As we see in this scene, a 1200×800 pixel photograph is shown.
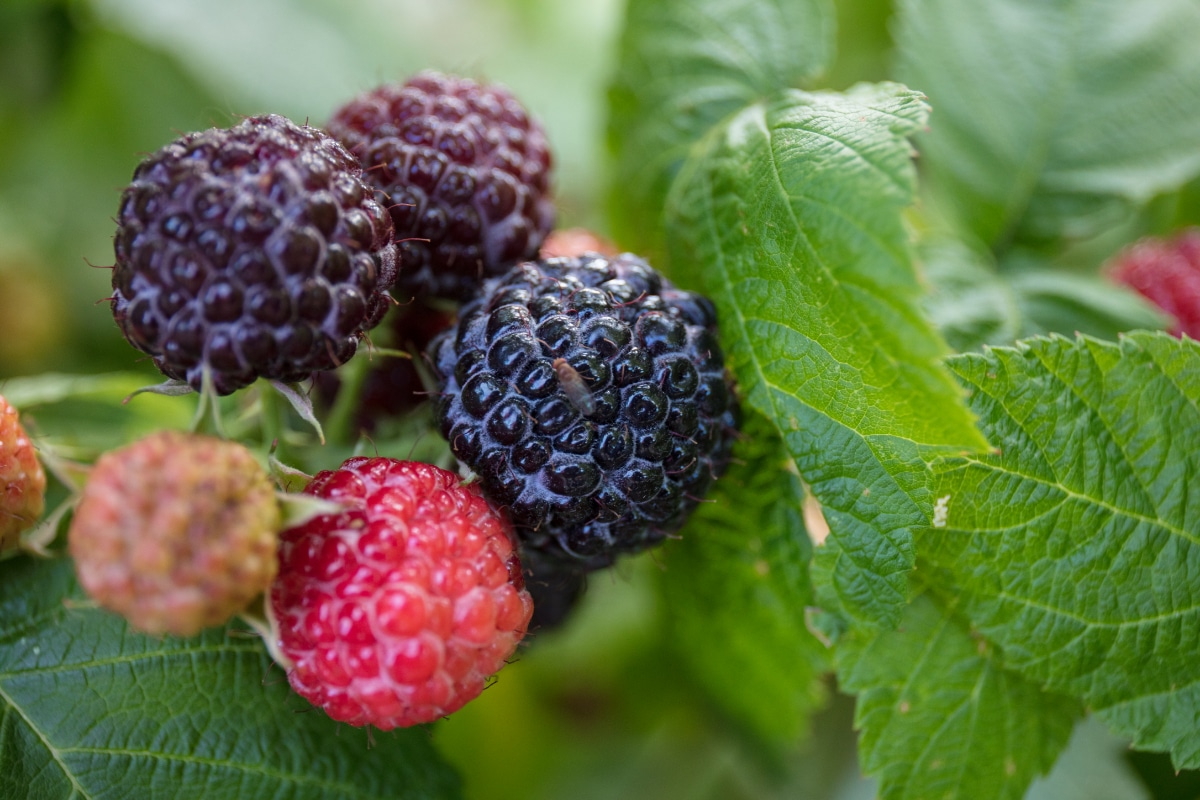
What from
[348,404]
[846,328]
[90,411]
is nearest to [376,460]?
[348,404]

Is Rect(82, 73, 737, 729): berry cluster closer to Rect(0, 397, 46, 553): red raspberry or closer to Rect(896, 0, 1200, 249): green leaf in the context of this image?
Rect(0, 397, 46, 553): red raspberry

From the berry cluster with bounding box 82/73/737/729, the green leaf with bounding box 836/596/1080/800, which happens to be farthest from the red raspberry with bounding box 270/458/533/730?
the green leaf with bounding box 836/596/1080/800

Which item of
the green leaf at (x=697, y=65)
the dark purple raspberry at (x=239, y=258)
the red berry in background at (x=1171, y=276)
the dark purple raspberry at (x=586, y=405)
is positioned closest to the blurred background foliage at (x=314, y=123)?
the red berry in background at (x=1171, y=276)

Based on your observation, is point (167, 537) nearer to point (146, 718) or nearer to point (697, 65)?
point (146, 718)

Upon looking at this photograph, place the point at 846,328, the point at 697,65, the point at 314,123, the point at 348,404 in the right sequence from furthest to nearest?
1. the point at 314,123
2. the point at 697,65
3. the point at 348,404
4. the point at 846,328

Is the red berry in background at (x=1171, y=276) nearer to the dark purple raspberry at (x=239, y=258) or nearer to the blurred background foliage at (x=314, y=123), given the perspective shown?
the blurred background foliage at (x=314, y=123)

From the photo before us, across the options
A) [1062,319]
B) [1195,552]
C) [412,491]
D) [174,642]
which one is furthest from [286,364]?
[1062,319]
